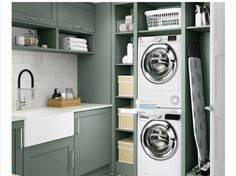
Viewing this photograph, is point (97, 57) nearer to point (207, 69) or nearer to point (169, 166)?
point (207, 69)

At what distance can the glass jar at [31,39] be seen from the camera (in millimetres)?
3584

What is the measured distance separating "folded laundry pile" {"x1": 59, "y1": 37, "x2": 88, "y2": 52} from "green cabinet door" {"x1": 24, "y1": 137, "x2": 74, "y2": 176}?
1309mm

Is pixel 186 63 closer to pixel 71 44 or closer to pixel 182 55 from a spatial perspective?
pixel 182 55

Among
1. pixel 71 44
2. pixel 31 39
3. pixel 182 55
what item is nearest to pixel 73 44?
pixel 71 44

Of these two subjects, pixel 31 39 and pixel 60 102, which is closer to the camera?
pixel 31 39

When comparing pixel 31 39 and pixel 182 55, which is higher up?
pixel 31 39

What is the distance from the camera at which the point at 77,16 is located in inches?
166

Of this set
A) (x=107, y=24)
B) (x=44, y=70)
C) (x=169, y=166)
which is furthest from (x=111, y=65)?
(x=169, y=166)

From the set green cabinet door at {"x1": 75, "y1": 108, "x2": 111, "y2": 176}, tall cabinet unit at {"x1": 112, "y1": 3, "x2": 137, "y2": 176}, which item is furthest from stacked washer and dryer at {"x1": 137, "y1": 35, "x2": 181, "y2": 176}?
green cabinet door at {"x1": 75, "y1": 108, "x2": 111, "y2": 176}

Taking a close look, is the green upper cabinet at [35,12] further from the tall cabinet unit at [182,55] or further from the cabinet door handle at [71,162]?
the cabinet door handle at [71,162]

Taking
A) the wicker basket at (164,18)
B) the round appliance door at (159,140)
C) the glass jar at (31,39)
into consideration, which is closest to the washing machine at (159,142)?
the round appliance door at (159,140)

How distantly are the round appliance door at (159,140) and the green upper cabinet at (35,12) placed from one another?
6.37 ft

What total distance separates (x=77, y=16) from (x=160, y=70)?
1.44 m

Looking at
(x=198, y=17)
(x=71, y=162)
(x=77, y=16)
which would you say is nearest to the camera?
(x=71, y=162)
